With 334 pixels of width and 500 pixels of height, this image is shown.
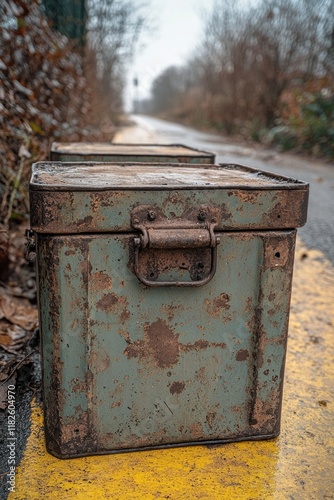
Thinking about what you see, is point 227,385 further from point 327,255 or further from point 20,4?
point 20,4

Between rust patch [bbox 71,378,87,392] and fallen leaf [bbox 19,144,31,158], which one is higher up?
fallen leaf [bbox 19,144,31,158]

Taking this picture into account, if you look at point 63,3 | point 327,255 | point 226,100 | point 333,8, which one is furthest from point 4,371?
point 226,100

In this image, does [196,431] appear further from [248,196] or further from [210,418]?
[248,196]

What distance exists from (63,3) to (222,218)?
7734 millimetres

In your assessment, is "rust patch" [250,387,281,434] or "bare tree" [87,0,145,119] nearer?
"rust patch" [250,387,281,434]

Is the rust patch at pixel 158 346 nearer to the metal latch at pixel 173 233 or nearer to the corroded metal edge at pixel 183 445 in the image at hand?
the metal latch at pixel 173 233

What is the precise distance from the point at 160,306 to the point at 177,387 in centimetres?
28

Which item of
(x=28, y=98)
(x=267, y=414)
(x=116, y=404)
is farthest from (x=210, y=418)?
(x=28, y=98)

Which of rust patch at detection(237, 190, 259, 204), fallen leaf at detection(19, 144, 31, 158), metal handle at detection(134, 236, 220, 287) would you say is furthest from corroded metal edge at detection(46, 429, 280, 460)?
fallen leaf at detection(19, 144, 31, 158)

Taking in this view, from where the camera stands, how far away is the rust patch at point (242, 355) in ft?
5.51

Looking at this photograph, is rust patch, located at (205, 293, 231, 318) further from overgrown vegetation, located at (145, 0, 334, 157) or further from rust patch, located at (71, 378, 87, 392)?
overgrown vegetation, located at (145, 0, 334, 157)

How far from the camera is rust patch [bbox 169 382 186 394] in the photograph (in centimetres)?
167

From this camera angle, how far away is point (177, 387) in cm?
167

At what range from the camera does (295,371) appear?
228 centimetres
